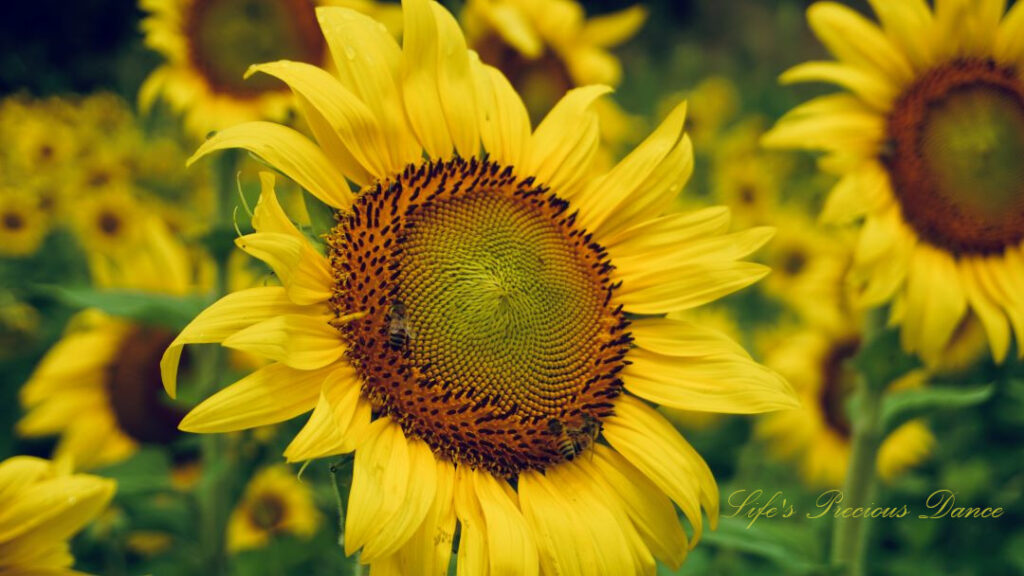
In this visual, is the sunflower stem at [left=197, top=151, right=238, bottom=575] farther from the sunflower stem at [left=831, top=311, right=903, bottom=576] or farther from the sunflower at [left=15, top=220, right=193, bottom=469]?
the sunflower stem at [left=831, top=311, right=903, bottom=576]

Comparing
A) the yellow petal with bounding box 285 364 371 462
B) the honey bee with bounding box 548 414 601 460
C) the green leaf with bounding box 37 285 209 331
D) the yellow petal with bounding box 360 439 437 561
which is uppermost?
the yellow petal with bounding box 285 364 371 462

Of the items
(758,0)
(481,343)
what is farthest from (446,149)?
(758,0)

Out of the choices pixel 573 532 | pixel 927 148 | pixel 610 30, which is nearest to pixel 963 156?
pixel 927 148

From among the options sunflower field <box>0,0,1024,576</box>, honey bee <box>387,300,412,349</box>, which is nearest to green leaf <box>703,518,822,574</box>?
sunflower field <box>0,0,1024,576</box>

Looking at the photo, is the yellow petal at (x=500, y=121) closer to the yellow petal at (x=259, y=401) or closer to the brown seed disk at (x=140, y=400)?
the yellow petal at (x=259, y=401)

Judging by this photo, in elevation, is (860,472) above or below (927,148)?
below

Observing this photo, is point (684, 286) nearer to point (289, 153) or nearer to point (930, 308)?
point (289, 153)

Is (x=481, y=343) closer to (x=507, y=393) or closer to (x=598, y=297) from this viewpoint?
(x=507, y=393)
